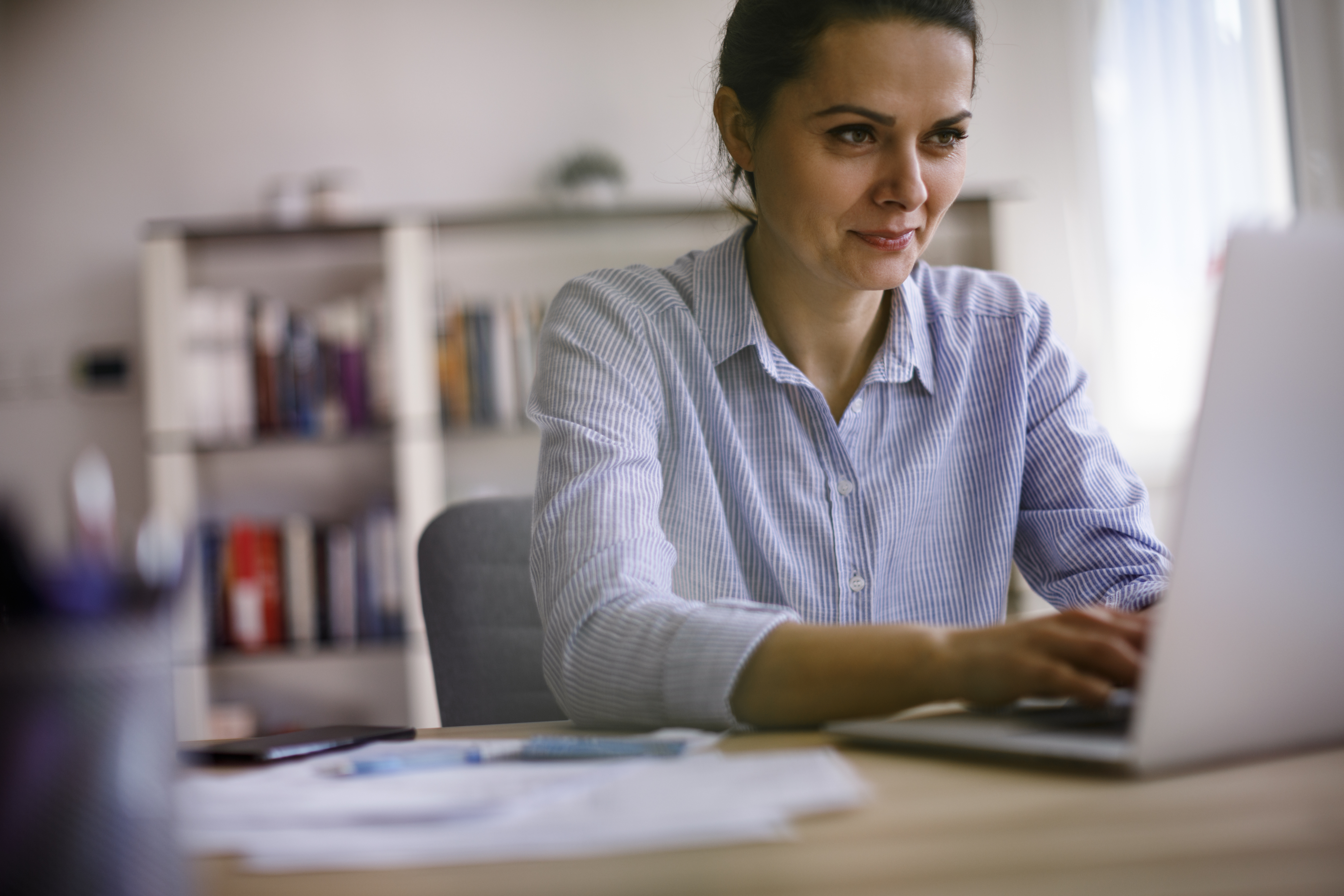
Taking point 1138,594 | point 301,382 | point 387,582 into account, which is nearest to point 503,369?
point 301,382

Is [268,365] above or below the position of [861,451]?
above

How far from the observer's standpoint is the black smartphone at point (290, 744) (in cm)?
68

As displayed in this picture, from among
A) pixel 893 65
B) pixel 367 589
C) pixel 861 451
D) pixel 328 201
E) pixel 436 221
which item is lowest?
pixel 367 589

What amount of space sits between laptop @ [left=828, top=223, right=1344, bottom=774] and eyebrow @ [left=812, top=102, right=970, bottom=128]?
764 mm

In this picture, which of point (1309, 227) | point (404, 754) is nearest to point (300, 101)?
point (404, 754)

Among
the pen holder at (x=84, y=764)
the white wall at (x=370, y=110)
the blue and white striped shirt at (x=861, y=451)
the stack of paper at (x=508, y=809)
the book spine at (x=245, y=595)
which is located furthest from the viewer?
the white wall at (x=370, y=110)

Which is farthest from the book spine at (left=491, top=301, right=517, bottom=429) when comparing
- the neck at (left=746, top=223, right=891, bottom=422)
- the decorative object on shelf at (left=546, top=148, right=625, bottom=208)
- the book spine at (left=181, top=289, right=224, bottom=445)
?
the neck at (left=746, top=223, right=891, bottom=422)

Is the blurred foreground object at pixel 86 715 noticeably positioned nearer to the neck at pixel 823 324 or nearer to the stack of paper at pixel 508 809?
the stack of paper at pixel 508 809

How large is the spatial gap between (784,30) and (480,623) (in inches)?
31.0

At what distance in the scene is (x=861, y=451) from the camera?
1.24 meters

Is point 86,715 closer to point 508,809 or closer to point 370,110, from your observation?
point 508,809

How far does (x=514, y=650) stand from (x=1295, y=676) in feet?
2.89

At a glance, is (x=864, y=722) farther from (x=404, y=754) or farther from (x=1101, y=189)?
(x=1101, y=189)

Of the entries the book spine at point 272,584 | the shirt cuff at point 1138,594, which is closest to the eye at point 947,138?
the shirt cuff at point 1138,594
